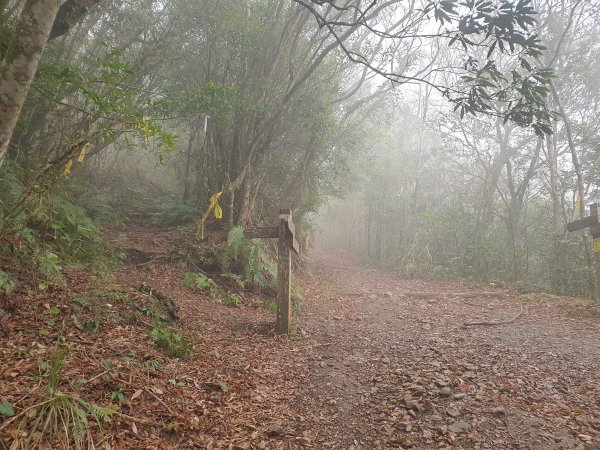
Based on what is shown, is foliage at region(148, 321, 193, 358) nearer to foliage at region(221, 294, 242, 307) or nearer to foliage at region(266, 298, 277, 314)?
foliage at region(221, 294, 242, 307)

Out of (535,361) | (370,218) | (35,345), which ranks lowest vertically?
(535,361)

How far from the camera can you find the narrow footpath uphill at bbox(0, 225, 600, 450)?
9.97ft

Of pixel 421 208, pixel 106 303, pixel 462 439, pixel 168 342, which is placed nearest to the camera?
pixel 462 439

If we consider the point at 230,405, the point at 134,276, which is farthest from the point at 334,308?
the point at 230,405

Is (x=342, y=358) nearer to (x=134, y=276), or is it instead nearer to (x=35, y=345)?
(x=35, y=345)

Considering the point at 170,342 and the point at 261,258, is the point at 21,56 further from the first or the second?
the point at 261,258

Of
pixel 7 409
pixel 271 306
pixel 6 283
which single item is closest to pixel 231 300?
pixel 271 306

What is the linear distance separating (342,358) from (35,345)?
12.0ft

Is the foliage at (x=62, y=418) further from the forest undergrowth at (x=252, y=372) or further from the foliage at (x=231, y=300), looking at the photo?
the foliage at (x=231, y=300)

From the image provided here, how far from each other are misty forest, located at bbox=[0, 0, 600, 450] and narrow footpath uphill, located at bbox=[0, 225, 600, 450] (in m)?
0.03

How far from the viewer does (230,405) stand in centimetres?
361

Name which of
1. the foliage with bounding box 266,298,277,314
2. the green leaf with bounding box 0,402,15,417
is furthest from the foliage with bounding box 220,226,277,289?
the green leaf with bounding box 0,402,15,417

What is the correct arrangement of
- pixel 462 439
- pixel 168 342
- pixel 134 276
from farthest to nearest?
pixel 134 276 → pixel 168 342 → pixel 462 439

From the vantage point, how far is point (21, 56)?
9.90 feet
